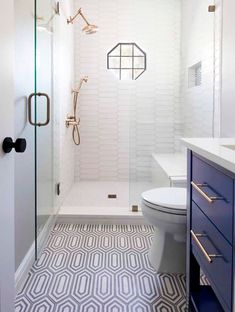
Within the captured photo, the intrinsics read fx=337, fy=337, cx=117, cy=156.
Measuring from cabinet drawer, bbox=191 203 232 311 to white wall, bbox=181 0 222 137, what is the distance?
5.06 feet

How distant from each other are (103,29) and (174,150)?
1.86 m

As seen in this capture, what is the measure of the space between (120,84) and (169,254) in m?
2.91

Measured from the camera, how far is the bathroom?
1791mm

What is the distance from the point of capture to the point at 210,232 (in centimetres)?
119

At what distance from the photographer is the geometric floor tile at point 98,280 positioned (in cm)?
172

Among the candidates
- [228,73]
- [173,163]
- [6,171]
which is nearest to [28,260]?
[6,171]

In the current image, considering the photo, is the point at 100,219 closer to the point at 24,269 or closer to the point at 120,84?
the point at 24,269

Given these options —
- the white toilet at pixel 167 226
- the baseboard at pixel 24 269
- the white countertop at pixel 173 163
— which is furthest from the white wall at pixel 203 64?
the baseboard at pixel 24 269

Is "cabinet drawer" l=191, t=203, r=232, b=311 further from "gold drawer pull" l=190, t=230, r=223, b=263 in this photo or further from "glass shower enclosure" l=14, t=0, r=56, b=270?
"glass shower enclosure" l=14, t=0, r=56, b=270

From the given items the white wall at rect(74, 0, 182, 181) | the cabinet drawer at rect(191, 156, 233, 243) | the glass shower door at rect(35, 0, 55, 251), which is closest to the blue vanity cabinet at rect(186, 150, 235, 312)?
the cabinet drawer at rect(191, 156, 233, 243)

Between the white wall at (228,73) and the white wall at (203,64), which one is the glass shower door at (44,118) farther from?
the white wall at (203,64)

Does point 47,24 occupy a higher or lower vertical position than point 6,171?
higher

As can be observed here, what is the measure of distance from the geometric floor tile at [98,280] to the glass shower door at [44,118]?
22 centimetres

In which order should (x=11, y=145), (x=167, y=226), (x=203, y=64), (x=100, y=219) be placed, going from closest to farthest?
(x=11, y=145) < (x=167, y=226) < (x=100, y=219) < (x=203, y=64)
